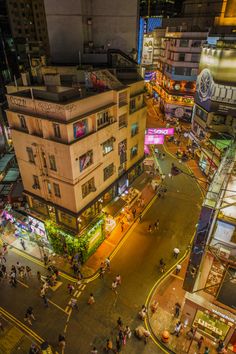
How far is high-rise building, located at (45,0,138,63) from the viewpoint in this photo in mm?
32344

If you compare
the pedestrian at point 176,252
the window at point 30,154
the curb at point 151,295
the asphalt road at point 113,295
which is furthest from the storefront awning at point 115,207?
the window at point 30,154

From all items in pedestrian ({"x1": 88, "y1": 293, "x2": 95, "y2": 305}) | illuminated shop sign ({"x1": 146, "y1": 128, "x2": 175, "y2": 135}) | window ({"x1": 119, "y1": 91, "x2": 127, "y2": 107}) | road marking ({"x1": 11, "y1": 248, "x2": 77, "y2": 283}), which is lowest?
road marking ({"x1": 11, "y1": 248, "x2": 77, "y2": 283})

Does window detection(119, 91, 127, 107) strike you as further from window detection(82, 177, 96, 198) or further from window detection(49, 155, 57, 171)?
window detection(49, 155, 57, 171)

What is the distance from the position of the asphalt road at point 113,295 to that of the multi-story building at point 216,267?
5152mm

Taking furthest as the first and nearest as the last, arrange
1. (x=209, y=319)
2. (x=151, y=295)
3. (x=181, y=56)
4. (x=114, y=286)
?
(x=181, y=56), (x=114, y=286), (x=151, y=295), (x=209, y=319)

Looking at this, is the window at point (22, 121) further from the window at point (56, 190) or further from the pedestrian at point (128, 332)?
the pedestrian at point (128, 332)

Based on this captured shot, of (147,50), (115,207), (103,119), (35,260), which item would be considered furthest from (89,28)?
(35,260)

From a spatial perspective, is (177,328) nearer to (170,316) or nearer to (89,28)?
(170,316)

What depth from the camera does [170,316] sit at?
23.0 metres

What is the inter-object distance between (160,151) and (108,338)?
123ft

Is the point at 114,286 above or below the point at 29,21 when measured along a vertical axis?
below

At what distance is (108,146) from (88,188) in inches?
223

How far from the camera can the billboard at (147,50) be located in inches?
2047

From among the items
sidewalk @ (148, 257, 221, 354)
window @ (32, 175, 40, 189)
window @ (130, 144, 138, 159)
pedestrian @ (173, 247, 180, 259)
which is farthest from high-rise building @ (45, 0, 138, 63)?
sidewalk @ (148, 257, 221, 354)
